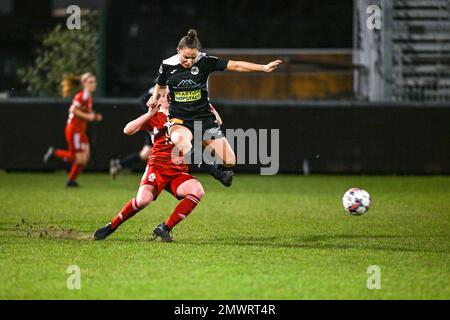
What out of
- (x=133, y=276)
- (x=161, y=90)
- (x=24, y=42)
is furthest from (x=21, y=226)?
(x=24, y=42)

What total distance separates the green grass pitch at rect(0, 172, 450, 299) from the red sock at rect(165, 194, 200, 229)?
0.26m

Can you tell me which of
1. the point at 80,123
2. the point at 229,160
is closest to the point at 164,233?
the point at 229,160

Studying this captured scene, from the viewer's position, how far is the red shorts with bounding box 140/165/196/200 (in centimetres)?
1031

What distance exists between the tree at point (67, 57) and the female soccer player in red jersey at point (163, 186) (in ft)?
40.0

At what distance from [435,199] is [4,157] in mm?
9227

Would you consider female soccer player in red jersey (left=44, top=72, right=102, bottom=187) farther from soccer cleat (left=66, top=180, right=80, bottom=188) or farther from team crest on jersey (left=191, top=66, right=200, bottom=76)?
team crest on jersey (left=191, top=66, right=200, bottom=76)

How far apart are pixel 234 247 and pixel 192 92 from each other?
1848 mm

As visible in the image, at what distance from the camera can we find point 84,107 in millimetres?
17641

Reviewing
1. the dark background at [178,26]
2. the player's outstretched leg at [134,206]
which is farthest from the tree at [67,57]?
the player's outstretched leg at [134,206]

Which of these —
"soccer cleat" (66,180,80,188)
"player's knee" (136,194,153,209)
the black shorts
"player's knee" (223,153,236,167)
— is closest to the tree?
"soccer cleat" (66,180,80,188)

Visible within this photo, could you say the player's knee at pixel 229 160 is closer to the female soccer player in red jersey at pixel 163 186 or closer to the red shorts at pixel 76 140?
the female soccer player in red jersey at pixel 163 186

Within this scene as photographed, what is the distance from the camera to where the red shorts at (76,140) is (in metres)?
17.7

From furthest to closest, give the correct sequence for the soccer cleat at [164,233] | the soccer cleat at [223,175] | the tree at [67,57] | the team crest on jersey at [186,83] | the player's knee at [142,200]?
the tree at [67,57] < the team crest on jersey at [186,83] < the soccer cleat at [223,175] < the soccer cleat at [164,233] < the player's knee at [142,200]
